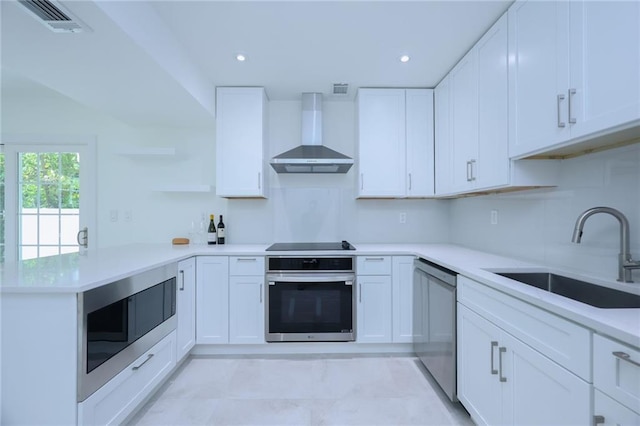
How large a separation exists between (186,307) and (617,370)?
243cm

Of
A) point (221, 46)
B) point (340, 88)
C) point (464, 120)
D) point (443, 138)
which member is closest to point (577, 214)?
point (464, 120)

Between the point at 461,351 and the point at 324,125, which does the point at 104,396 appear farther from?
the point at 324,125

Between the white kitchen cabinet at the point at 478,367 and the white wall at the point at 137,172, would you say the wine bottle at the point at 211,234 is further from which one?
the white kitchen cabinet at the point at 478,367

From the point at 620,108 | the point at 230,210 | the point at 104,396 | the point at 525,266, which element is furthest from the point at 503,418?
the point at 230,210

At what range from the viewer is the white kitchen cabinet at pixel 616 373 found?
0.76 meters

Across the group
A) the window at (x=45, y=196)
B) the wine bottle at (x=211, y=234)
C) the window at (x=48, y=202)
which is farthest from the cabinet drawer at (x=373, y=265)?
the window at (x=48, y=202)

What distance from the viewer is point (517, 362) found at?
124cm

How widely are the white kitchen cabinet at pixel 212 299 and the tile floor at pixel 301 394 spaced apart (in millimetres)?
243

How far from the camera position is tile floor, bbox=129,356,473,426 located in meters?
1.73

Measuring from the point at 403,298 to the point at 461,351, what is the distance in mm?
798

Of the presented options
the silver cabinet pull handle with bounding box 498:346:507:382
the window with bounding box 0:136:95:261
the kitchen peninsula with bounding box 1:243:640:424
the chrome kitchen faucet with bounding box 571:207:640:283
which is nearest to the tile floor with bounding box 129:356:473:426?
the kitchen peninsula with bounding box 1:243:640:424

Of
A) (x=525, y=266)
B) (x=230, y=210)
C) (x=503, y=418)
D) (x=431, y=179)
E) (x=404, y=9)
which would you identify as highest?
(x=404, y=9)

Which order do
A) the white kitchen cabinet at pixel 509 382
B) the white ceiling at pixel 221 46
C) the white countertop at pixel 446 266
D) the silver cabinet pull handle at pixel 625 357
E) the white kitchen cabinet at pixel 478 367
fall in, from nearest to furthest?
the silver cabinet pull handle at pixel 625 357 → the white countertop at pixel 446 266 → the white kitchen cabinet at pixel 509 382 → the white kitchen cabinet at pixel 478 367 → the white ceiling at pixel 221 46

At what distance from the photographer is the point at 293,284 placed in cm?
243
